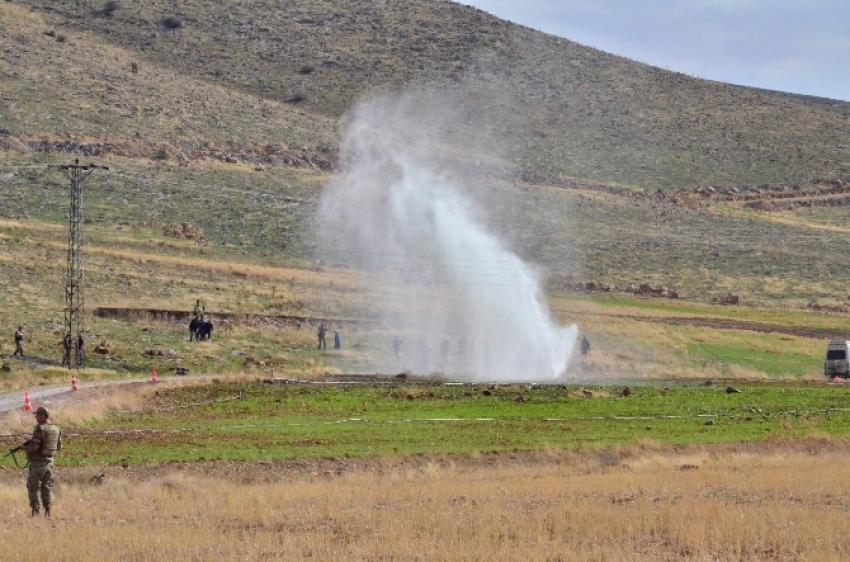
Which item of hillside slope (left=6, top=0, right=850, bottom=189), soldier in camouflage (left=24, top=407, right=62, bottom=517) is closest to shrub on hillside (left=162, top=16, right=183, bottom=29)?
hillside slope (left=6, top=0, right=850, bottom=189)

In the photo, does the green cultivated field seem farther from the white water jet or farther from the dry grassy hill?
the dry grassy hill

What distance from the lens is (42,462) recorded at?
23.0m

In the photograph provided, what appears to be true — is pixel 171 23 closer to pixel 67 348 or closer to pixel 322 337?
pixel 322 337

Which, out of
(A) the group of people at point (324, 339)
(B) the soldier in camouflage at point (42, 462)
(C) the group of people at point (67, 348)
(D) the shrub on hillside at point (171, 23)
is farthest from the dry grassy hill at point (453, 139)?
(B) the soldier in camouflage at point (42, 462)

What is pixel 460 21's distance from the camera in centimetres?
16612

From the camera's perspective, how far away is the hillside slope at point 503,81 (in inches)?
5468

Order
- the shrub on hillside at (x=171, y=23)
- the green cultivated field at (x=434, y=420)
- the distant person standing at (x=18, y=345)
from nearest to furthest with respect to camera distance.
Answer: the green cultivated field at (x=434, y=420) < the distant person standing at (x=18, y=345) < the shrub on hillside at (x=171, y=23)

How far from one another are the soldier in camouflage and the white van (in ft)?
143

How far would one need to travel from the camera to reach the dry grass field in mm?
19875

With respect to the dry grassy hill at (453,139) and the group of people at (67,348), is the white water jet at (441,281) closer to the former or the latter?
the dry grassy hill at (453,139)

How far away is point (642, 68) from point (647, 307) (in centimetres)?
8875

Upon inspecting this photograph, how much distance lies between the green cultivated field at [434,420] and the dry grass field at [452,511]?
2.66 metres

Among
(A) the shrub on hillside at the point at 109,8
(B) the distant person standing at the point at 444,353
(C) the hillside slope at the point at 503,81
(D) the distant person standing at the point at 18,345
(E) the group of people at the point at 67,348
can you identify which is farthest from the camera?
(A) the shrub on hillside at the point at 109,8

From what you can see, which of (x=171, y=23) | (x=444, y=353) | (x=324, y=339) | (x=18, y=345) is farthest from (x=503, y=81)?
(x=18, y=345)
